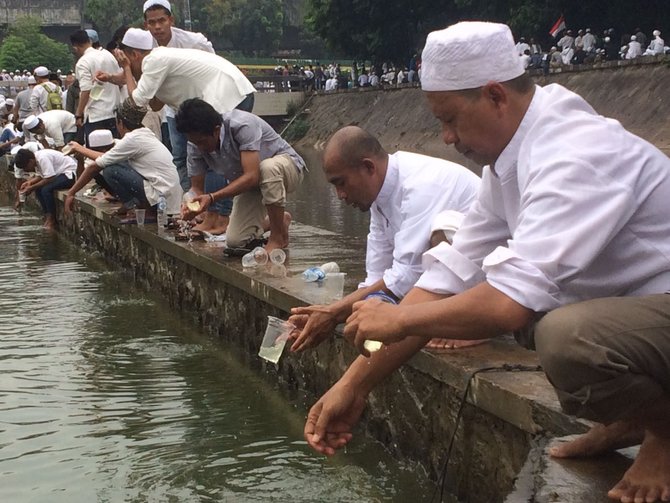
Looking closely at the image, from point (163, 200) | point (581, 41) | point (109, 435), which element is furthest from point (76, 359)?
point (581, 41)

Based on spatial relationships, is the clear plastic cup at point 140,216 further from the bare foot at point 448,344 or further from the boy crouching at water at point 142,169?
the bare foot at point 448,344

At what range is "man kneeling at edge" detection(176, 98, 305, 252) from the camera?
22.7 ft

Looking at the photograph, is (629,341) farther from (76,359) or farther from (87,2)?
(87,2)

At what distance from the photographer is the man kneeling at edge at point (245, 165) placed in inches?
272

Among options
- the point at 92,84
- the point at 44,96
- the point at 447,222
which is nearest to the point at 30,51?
the point at 44,96

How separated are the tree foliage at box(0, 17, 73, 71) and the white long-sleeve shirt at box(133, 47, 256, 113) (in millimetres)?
71407

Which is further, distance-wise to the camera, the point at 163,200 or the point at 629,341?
the point at 163,200

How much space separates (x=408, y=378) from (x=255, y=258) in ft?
8.69

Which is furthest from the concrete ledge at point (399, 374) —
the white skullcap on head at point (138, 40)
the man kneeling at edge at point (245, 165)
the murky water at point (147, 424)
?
the white skullcap on head at point (138, 40)

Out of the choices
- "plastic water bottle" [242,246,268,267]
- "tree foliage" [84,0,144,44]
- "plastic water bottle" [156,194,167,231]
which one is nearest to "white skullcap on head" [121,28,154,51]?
"plastic water bottle" [156,194,167,231]

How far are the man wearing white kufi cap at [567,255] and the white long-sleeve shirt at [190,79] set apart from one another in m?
5.39

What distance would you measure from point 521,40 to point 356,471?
34.7 m

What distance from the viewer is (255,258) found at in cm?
690

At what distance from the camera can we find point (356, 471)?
4.48 m
